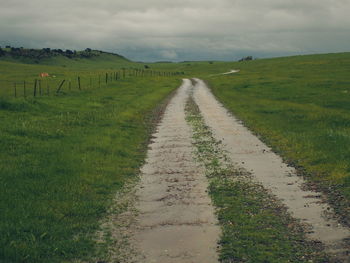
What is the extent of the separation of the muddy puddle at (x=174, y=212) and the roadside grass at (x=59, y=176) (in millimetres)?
895

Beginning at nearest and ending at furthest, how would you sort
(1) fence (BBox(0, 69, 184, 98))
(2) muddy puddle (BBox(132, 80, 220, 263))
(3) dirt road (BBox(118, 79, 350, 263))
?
(2) muddy puddle (BBox(132, 80, 220, 263)) → (3) dirt road (BBox(118, 79, 350, 263)) → (1) fence (BBox(0, 69, 184, 98))

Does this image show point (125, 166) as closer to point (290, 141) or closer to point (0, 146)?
point (0, 146)

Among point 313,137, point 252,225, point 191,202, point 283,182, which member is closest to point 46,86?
point 313,137

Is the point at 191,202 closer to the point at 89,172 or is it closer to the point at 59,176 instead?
the point at 89,172

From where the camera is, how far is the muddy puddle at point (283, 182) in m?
8.31

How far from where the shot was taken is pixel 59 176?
12.4m

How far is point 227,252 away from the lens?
298 inches

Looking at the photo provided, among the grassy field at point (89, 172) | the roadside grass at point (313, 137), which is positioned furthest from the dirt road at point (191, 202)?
the roadside grass at point (313, 137)

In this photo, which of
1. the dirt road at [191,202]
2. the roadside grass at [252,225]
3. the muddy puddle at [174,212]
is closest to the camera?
the roadside grass at [252,225]

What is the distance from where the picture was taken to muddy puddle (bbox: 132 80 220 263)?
772 centimetres

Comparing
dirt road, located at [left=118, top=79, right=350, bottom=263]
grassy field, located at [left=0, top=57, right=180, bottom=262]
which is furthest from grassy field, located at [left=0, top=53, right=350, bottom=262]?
dirt road, located at [left=118, top=79, right=350, bottom=263]

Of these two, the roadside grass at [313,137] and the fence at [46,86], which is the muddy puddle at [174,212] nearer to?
the roadside grass at [313,137]

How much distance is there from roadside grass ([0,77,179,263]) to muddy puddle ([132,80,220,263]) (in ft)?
2.94

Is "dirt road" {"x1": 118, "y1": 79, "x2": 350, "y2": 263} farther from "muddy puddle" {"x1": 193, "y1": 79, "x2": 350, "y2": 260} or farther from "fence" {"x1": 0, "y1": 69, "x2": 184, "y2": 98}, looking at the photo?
"fence" {"x1": 0, "y1": 69, "x2": 184, "y2": 98}
